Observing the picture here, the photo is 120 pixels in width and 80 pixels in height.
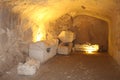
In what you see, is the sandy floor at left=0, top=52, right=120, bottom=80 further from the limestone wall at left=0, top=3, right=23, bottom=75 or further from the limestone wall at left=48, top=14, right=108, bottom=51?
the limestone wall at left=48, top=14, right=108, bottom=51

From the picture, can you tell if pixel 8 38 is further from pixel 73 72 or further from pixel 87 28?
pixel 87 28

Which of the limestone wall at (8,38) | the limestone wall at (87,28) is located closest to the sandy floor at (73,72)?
the limestone wall at (8,38)

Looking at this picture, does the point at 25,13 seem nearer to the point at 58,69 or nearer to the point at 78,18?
the point at 58,69

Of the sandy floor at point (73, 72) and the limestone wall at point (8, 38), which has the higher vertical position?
the limestone wall at point (8, 38)

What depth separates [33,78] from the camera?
15.0 ft

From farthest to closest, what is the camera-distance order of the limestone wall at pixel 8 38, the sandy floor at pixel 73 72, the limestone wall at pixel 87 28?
the limestone wall at pixel 87 28 → the limestone wall at pixel 8 38 → the sandy floor at pixel 73 72

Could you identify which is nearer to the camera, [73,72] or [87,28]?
[73,72]

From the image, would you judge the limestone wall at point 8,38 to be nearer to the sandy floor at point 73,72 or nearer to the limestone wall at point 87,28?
the sandy floor at point 73,72

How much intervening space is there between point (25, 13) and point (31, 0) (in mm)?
872

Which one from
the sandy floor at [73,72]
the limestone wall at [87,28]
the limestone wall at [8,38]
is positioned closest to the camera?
the sandy floor at [73,72]

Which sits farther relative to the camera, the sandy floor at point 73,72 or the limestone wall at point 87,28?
the limestone wall at point 87,28

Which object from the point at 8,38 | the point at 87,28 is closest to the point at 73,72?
the point at 8,38

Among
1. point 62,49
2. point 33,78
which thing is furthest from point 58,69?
point 62,49

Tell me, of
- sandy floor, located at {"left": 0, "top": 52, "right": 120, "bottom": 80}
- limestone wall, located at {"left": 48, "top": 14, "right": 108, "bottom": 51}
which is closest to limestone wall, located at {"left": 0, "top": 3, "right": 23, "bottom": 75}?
sandy floor, located at {"left": 0, "top": 52, "right": 120, "bottom": 80}
